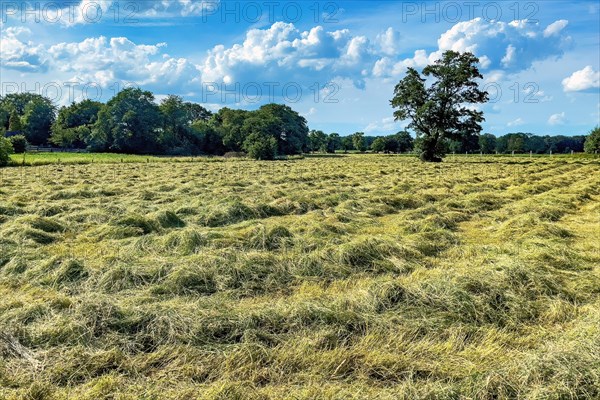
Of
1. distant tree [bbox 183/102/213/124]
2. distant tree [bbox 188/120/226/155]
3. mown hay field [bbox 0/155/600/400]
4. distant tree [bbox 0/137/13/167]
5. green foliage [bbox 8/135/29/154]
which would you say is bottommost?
mown hay field [bbox 0/155/600/400]

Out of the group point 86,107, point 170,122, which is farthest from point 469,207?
point 86,107

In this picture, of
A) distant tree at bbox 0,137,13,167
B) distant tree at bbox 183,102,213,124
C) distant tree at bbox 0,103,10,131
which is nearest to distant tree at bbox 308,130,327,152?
distant tree at bbox 183,102,213,124

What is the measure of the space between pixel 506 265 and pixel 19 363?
17.2 feet

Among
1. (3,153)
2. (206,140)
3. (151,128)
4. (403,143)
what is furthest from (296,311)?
(403,143)

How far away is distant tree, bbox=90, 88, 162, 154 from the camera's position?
5409cm

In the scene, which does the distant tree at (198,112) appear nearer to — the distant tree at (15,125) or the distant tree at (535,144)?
the distant tree at (15,125)

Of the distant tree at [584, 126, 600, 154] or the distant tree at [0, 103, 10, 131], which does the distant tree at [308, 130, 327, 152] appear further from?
the distant tree at [0, 103, 10, 131]

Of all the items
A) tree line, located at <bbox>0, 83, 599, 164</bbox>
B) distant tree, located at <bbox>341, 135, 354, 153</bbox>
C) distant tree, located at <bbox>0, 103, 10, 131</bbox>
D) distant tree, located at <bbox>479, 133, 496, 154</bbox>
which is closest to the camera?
tree line, located at <bbox>0, 83, 599, 164</bbox>

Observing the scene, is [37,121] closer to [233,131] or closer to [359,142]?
[233,131]

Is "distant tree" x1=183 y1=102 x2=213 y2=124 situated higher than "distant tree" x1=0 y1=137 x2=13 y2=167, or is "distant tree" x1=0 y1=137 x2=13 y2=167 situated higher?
"distant tree" x1=183 y1=102 x2=213 y2=124

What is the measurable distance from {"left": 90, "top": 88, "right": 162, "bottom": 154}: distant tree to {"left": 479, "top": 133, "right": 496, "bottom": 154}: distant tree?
62.3m

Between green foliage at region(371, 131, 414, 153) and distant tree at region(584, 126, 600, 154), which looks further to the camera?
green foliage at region(371, 131, 414, 153)

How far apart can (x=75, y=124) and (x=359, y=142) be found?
2337 inches

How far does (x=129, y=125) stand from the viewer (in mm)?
55094
